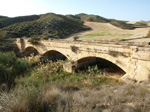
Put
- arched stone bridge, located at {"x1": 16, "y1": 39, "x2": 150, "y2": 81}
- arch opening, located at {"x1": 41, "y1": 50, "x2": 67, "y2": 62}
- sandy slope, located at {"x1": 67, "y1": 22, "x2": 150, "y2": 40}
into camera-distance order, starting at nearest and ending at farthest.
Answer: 1. arched stone bridge, located at {"x1": 16, "y1": 39, "x2": 150, "y2": 81}
2. arch opening, located at {"x1": 41, "y1": 50, "x2": 67, "y2": 62}
3. sandy slope, located at {"x1": 67, "y1": 22, "x2": 150, "y2": 40}

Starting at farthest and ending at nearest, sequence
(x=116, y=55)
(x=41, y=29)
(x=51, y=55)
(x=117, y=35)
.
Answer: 1. (x=41, y=29)
2. (x=117, y=35)
3. (x=51, y=55)
4. (x=116, y=55)

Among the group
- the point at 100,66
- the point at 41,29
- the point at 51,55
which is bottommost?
the point at 100,66

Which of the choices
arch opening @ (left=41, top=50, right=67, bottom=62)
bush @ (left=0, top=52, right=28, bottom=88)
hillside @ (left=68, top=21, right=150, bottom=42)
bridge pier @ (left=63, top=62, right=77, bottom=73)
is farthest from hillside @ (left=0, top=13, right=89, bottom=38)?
bush @ (left=0, top=52, right=28, bottom=88)

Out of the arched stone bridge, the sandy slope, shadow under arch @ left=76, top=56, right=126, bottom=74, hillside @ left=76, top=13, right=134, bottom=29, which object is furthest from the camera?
hillside @ left=76, top=13, right=134, bottom=29

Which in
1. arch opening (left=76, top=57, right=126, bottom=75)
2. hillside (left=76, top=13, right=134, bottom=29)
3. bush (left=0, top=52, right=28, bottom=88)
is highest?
hillside (left=76, top=13, right=134, bottom=29)

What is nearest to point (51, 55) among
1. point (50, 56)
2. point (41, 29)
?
point (50, 56)

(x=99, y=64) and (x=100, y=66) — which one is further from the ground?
(x=99, y=64)

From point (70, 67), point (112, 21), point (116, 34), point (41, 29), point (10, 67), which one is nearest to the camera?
point (10, 67)

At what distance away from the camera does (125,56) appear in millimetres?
7605

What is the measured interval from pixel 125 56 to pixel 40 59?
11204 millimetres

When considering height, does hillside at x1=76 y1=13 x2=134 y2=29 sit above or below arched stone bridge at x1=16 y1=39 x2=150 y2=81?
above

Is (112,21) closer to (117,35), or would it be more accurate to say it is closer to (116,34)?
(116,34)

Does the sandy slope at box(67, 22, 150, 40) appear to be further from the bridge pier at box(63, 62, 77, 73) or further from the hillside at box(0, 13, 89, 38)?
the bridge pier at box(63, 62, 77, 73)

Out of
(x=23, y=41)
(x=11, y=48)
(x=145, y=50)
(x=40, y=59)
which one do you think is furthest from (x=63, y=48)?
(x=11, y=48)
